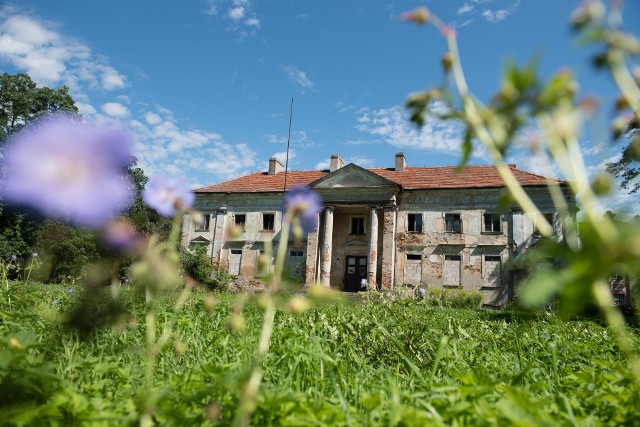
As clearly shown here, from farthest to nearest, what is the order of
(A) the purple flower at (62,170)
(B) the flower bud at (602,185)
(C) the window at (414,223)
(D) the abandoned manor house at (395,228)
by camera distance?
(C) the window at (414,223) < (D) the abandoned manor house at (395,228) < (A) the purple flower at (62,170) < (B) the flower bud at (602,185)

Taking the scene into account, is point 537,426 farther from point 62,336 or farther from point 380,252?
point 380,252

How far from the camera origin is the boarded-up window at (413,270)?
24.4 meters

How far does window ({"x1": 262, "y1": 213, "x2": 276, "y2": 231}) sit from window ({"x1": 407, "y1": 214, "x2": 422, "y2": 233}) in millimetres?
8340

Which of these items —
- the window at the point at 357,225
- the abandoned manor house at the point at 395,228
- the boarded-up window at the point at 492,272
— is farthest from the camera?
the window at the point at 357,225

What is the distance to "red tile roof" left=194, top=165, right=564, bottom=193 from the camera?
80.8 ft

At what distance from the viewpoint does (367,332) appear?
3.94 meters

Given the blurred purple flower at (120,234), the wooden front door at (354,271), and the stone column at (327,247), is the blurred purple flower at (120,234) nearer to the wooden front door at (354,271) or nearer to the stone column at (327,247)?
the stone column at (327,247)

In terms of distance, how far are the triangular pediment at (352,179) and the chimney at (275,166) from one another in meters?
5.47

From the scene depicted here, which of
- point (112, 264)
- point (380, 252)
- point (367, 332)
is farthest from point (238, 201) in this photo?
point (112, 264)

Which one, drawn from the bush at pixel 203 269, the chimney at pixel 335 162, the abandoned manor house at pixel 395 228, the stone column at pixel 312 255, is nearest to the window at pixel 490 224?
the abandoned manor house at pixel 395 228

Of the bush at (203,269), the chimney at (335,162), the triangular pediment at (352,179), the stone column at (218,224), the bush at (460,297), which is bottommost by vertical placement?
the bush at (460,297)

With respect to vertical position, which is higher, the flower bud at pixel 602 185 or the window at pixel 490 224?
the window at pixel 490 224

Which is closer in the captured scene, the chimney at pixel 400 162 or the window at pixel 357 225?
the window at pixel 357 225

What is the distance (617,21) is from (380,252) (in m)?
24.6
